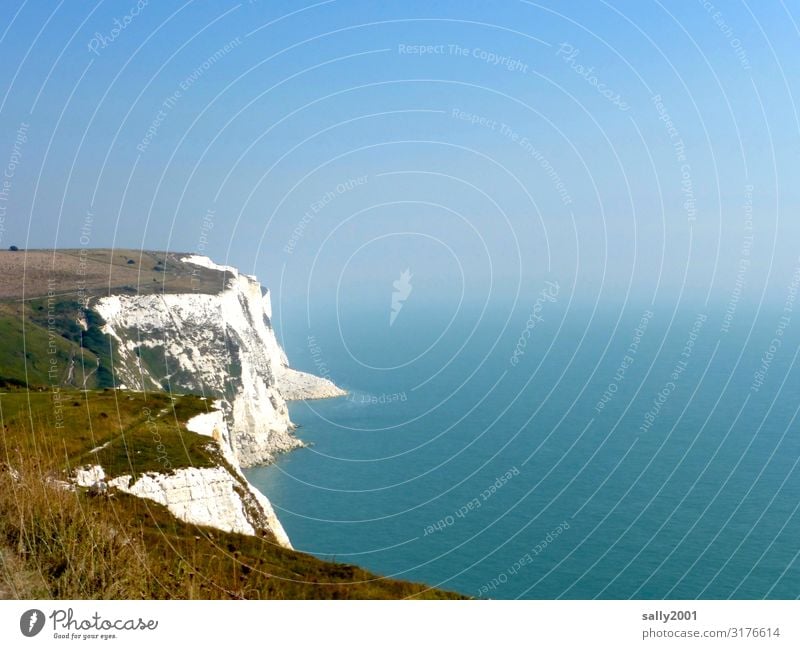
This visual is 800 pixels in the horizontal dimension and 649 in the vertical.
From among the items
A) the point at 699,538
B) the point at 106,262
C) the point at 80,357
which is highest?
the point at 106,262

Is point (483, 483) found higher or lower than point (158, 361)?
lower

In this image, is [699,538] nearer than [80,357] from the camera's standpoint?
Yes

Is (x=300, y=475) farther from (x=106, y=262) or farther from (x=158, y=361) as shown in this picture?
(x=106, y=262)

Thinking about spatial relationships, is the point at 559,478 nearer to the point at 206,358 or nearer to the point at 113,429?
the point at 206,358

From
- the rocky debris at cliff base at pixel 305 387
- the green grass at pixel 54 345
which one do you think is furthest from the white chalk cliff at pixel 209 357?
the rocky debris at cliff base at pixel 305 387

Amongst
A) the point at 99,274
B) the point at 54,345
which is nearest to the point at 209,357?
the point at 54,345
